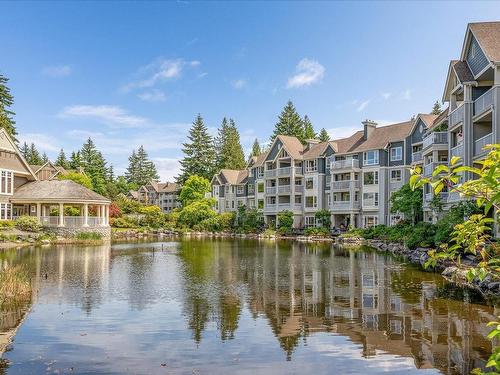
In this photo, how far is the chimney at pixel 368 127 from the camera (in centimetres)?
5422

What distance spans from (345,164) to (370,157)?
3.09 metres

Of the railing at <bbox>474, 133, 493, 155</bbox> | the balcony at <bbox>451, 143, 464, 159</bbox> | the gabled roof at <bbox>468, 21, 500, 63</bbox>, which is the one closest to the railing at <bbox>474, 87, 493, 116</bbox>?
the railing at <bbox>474, 133, 493, 155</bbox>

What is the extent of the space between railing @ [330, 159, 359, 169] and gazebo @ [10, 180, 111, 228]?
26.9 metres

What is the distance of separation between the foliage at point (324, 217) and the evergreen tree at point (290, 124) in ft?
112

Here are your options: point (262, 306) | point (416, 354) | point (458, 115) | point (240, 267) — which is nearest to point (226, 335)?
point (262, 306)

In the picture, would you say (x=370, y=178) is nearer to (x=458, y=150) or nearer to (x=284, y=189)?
(x=284, y=189)

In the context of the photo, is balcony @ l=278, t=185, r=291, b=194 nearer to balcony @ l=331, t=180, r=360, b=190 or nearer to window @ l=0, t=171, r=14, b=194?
balcony @ l=331, t=180, r=360, b=190

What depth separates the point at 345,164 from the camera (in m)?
53.3

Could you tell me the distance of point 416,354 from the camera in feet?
33.1

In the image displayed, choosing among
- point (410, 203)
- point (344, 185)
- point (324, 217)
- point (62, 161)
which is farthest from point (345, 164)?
point (62, 161)

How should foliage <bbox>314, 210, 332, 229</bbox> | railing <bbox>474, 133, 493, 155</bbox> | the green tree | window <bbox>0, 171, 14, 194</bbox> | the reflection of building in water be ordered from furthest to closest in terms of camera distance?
foliage <bbox>314, 210, 332, 229</bbox>
window <bbox>0, 171, 14, 194</bbox>
the green tree
railing <bbox>474, 133, 493, 155</bbox>
the reflection of building in water

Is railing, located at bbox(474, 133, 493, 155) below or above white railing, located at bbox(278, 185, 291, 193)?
above

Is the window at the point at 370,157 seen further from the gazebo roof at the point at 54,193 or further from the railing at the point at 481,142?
the gazebo roof at the point at 54,193

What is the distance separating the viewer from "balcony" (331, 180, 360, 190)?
52656mm
